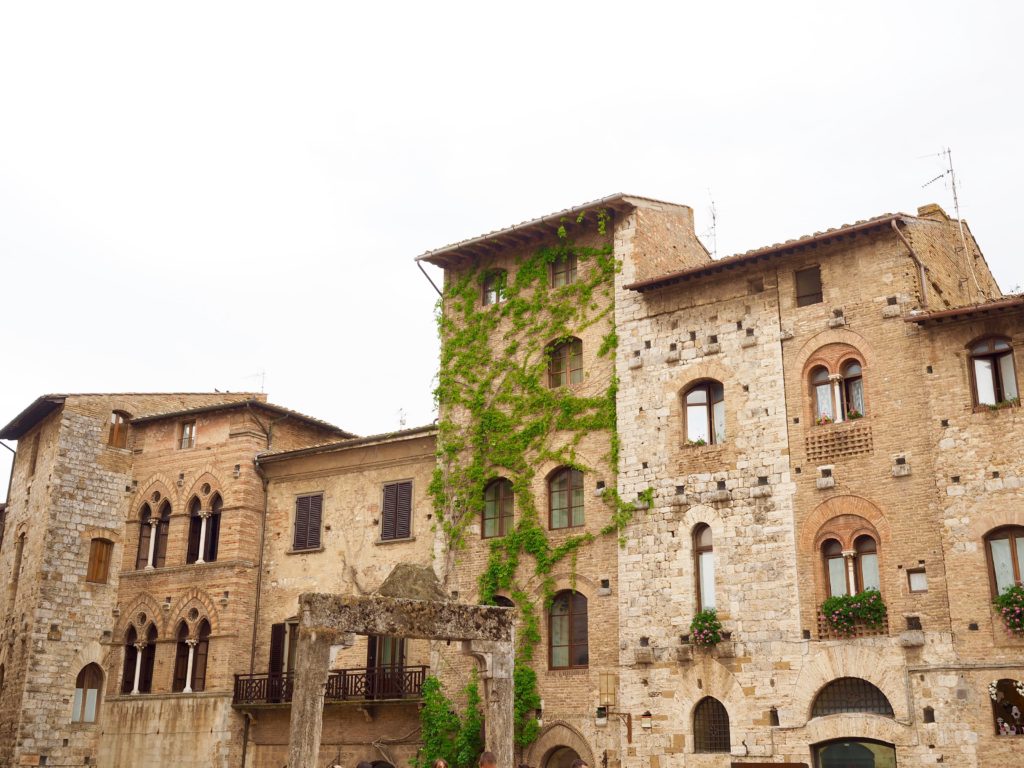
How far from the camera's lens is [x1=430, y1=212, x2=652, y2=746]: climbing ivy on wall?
24547 millimetres

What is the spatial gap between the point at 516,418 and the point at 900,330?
8762 millimetres

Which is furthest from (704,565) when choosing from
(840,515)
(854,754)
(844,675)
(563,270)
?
(563,270)

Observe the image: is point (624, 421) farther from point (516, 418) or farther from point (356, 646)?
point (356, 646)

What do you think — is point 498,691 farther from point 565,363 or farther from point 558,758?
point 565,363

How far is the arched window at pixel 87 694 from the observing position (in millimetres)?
30375

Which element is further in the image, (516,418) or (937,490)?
(516,418)

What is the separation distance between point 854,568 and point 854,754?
128 inches

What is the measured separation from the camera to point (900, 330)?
70.2 ft

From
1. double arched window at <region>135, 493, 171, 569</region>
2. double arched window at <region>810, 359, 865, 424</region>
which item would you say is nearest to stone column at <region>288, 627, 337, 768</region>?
double arched window at <region>810, 359, 865, 424</region>

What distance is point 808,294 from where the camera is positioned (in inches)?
904

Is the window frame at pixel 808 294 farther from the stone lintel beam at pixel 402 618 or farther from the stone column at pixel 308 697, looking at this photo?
the stone column at pixel 308 697

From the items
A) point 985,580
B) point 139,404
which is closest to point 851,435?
point 985,580

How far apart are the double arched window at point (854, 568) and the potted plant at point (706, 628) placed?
225cm

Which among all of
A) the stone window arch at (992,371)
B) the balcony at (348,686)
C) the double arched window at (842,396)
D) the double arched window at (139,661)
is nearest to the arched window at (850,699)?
the double arched window at (842,396)
